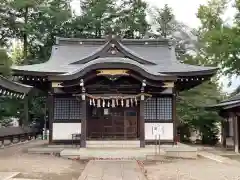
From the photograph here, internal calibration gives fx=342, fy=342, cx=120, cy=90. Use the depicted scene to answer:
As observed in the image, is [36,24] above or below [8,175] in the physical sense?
above

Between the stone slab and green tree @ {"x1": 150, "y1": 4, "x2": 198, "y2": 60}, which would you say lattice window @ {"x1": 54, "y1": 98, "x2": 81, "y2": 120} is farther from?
green tree @ {"x1": 150, "y1": 4, "x2": 198, "y2": 60}

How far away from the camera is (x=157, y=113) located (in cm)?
1748

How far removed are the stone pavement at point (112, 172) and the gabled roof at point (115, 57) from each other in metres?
5.22

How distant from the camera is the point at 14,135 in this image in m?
22.2

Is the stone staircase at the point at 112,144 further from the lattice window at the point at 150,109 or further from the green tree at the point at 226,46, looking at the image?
the green tree at the point at 226,46

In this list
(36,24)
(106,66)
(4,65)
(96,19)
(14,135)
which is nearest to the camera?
(106,66)

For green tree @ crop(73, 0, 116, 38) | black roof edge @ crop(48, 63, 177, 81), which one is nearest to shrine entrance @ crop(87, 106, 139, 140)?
black roof edge @ crop(48, 63, 177, 81)

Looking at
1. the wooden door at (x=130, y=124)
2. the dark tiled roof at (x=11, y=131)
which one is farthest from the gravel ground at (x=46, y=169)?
the dark tiled roof at (x=11, y=131)

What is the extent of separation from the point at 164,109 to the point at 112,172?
303 inches

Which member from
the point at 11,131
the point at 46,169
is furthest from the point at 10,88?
the point at 11,131

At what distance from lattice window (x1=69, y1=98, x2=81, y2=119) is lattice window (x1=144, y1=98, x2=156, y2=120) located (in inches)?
135

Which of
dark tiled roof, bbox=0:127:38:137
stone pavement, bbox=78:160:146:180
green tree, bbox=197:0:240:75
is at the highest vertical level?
green tree, bbox=197:0:240:75

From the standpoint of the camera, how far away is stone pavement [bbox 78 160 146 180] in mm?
9414

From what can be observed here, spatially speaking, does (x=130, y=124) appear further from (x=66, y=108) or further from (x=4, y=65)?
(x=4, y=65)
